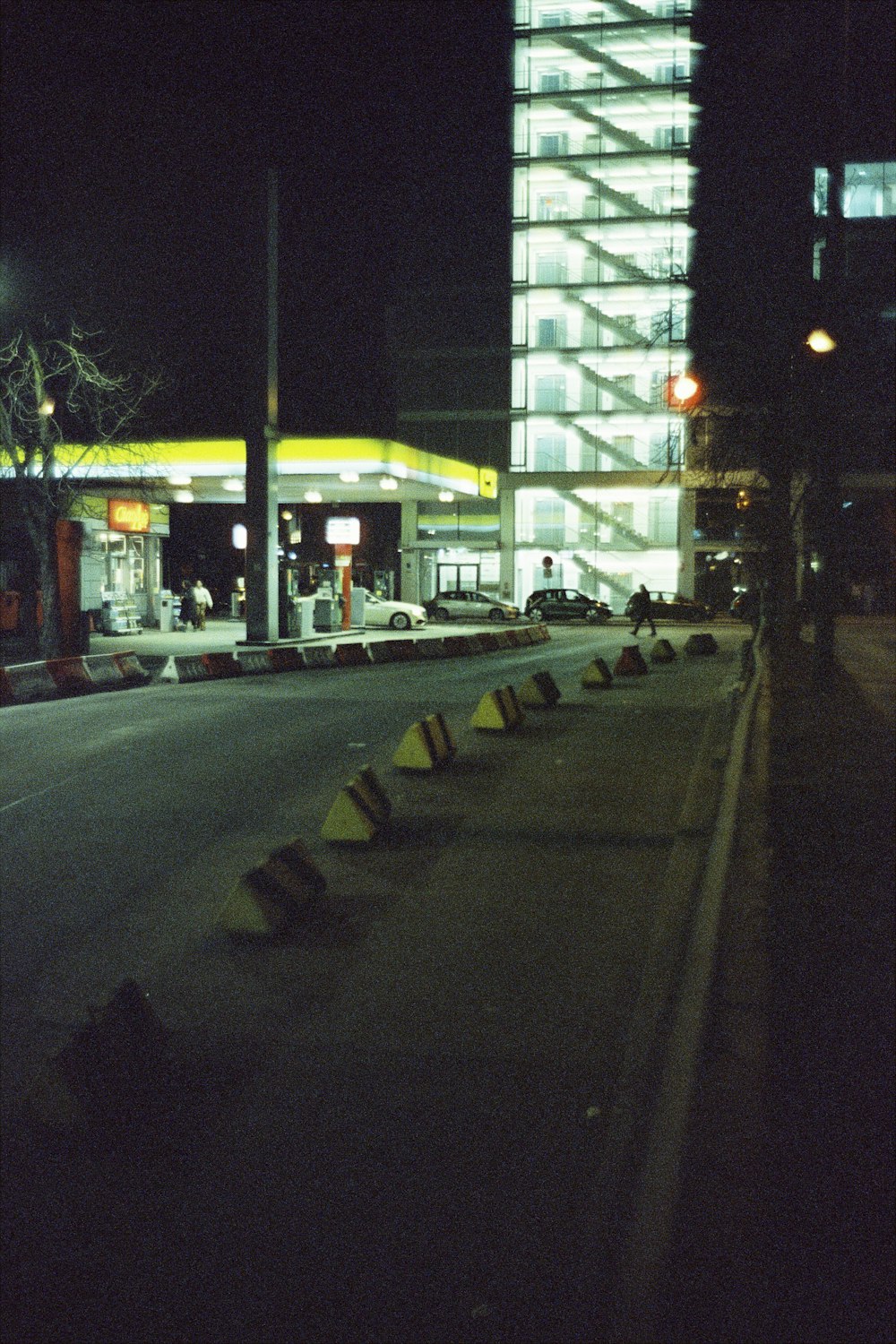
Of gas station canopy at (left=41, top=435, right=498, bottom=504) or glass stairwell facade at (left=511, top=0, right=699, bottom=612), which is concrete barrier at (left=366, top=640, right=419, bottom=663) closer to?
gas station canopy at (left=41, top=435, right=498, bottom=504)

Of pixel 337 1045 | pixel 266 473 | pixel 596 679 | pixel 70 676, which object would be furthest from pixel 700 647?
pixel 337 1045

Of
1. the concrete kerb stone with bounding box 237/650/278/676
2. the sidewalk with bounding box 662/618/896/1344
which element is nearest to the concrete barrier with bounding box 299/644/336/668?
the concrete kerb stone with bounding box 237/650/278/676

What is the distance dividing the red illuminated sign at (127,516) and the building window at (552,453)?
106 feet

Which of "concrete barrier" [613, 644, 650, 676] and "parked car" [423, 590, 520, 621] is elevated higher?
"parked car" [423, 590, 520, 621]

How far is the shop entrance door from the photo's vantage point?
66688 millimetres

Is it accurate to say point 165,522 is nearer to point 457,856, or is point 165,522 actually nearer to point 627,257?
point 627,257

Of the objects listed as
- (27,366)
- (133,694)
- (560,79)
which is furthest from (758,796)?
(560,79)

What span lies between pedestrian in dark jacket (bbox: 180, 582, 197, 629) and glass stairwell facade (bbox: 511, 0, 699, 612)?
24.6 metres

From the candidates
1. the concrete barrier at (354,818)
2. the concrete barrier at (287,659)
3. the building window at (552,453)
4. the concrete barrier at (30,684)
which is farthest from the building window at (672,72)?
the concrete barrier at (354,818)

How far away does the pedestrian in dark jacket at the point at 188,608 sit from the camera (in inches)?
1682

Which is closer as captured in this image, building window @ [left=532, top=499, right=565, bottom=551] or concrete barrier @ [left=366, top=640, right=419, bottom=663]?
concrete barrier @ [left=366, top=640, right=419, bottom=663]

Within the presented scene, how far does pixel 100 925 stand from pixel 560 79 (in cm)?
6517

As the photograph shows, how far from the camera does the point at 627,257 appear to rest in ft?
208

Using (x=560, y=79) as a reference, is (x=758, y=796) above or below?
below
